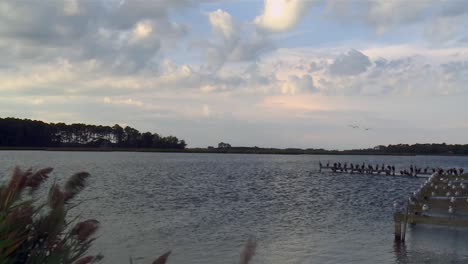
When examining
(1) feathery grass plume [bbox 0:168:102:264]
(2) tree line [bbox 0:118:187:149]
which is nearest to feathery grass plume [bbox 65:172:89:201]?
(1) feathery grass plume [bbox 0:168:102:264]

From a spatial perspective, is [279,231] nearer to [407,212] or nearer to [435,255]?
[407,212]

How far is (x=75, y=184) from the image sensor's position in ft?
14.0

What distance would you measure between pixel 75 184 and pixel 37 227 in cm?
52

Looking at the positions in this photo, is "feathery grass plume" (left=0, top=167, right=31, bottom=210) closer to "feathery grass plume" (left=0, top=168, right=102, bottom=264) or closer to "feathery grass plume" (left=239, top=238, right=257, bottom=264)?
"feathery grass plume" (left=0, top=168, right=102, bottom=264)

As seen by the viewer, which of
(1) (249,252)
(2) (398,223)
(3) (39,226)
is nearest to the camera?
(1) (249,252)

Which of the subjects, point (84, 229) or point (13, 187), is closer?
point (13, 187)

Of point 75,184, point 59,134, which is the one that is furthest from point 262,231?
point 59,134

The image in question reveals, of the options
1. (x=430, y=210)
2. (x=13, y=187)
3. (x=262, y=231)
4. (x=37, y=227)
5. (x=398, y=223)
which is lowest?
(x=262, y=231)

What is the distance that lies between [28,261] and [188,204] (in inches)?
1140

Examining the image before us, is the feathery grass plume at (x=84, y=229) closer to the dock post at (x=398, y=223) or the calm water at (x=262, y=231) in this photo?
the calm water at (x=262, y=231)

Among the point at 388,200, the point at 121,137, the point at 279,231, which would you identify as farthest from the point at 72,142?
the point at 279,231

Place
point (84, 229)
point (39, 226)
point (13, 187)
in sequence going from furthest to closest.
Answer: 1. point (39, 226)
2. point (84, 229)
3. point (13, 187)

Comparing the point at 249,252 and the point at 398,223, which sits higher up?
the point at 249,252

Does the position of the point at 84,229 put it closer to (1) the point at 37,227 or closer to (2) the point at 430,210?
(1) the point at 37,227
